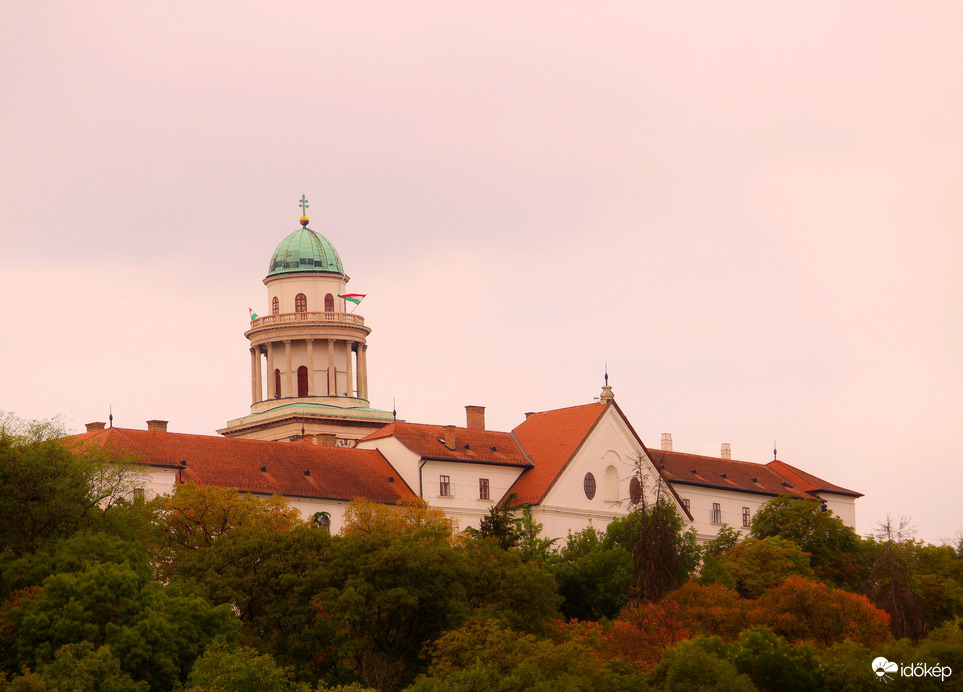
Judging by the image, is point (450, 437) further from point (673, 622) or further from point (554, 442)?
point (673, 622)

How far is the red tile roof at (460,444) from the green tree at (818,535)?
13.6m

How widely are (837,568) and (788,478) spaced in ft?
82.1

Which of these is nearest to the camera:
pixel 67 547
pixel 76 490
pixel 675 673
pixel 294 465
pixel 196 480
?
pixel 675 673

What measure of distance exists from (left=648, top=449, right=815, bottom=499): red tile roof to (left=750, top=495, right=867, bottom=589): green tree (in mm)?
7420

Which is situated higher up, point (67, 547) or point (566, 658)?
point (67, 547)

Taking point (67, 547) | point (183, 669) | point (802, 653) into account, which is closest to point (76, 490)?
point (67, 547)

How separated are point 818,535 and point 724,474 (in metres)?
17.6

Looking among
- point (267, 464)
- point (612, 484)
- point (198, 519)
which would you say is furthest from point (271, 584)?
point (612, 484)

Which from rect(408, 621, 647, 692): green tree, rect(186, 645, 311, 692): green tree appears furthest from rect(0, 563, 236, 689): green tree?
rect(408, 621, 647, 692): green tree

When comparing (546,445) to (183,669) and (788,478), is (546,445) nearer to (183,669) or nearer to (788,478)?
(788,478)

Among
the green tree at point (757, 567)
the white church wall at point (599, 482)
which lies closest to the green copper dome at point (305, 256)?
the white church wall at point (599, 482)

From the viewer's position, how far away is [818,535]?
339 feet

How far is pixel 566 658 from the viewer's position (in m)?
69.4

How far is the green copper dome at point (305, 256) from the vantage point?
13050 centimetres
